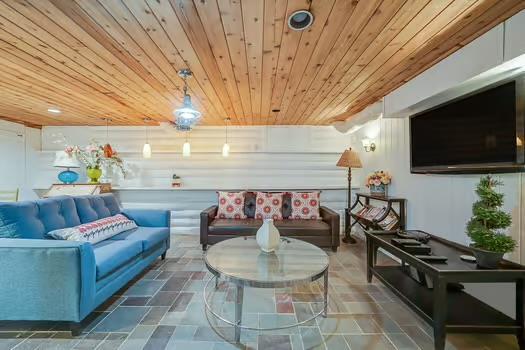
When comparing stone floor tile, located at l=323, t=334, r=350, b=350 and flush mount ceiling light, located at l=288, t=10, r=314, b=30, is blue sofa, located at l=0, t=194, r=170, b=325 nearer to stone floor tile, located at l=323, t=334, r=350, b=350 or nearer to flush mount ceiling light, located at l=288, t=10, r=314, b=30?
stone floor tile, located at l=323, t=334, r=350, b=350

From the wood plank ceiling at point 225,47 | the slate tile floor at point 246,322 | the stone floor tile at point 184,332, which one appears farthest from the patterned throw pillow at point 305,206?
the stone floor tile at point 184,332

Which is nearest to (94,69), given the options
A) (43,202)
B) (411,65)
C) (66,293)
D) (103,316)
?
(43,202)

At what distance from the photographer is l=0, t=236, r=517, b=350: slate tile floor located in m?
1.66

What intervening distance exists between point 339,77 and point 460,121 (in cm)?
116

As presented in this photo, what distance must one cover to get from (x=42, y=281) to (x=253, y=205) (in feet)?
9.55

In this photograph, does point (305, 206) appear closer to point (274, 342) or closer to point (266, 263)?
point (266, 263)

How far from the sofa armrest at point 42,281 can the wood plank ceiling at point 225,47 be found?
5.16 ft

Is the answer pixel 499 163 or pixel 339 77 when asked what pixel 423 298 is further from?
pixel 339 77

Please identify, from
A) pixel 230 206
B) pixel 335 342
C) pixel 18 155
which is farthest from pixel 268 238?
pixel 18 155

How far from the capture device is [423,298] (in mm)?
1873

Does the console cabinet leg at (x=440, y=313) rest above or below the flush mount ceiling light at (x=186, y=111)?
below

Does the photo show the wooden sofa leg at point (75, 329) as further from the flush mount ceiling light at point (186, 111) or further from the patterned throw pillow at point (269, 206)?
the patterned throw pillow at point (269, 206)

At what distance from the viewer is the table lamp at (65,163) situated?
4.14m

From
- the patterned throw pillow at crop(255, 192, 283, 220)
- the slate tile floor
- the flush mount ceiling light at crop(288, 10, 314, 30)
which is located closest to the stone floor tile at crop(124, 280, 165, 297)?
the slate tile floor
